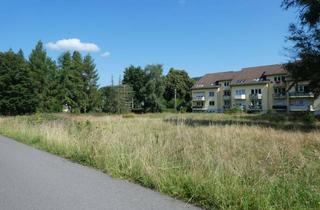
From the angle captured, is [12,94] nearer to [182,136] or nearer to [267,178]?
[182,136]

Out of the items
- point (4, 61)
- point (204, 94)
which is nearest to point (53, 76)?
point (4, 61)

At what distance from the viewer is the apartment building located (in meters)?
85.4

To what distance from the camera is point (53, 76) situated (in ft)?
258

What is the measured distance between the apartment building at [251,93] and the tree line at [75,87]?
6.41m

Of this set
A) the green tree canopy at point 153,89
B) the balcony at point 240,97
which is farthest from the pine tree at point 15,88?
the balcony at point 240,97

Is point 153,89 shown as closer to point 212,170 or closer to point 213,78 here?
point 213,78

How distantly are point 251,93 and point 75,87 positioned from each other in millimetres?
40636

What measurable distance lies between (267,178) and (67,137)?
10.0 m

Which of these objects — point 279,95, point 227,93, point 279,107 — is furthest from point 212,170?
point 227,93

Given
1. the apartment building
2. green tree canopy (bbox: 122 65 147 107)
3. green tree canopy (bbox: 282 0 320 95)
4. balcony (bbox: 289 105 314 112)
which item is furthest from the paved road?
green tree canopy (bbox: 122 65 147 107)

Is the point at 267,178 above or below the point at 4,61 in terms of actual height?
below

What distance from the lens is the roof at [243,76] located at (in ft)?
298

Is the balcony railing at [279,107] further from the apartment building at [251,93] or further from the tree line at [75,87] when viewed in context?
the tree line at [75,87]

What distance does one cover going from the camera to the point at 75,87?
83375 millimetres
